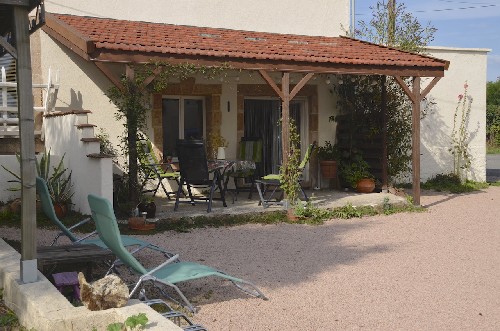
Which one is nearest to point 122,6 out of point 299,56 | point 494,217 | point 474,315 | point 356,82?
point 299,56

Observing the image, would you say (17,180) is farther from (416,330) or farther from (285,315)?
(416,330)

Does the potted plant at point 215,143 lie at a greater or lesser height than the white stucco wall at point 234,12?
lesser

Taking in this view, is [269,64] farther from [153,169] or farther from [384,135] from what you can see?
[384,135]

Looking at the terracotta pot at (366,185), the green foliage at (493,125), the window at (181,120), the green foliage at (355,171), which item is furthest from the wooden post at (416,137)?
the green foliage at (493,125)

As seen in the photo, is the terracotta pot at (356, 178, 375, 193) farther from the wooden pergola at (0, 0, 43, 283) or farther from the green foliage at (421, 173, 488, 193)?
the wooden pergola at (0, 0, 43, 283)

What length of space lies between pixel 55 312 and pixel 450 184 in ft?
38.7

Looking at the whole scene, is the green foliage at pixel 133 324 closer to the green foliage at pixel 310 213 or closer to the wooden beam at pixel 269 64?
the wooden beam at pixel 269 64

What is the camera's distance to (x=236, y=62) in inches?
379

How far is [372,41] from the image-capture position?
14281 millimetres

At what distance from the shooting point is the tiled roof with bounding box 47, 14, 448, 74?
9.16 metres

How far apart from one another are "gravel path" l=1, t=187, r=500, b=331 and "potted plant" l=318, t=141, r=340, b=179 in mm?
2695

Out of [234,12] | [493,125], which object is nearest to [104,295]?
[234,12]

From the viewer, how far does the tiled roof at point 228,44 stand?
9156 mm

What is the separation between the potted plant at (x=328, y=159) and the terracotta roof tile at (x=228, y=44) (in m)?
2.12
